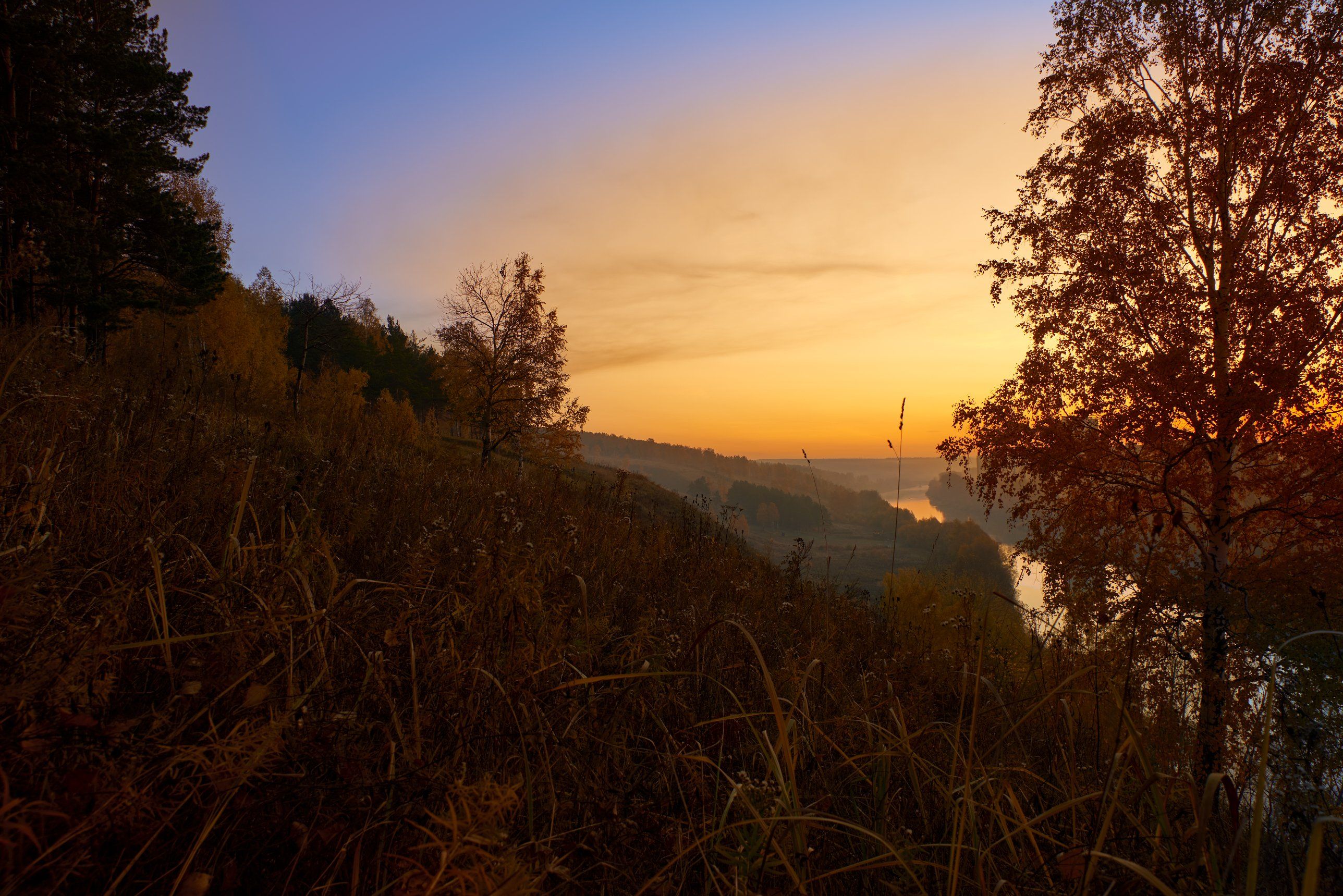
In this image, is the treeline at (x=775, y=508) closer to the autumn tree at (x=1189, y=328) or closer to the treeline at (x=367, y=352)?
the treeline at (x=367, y=352)

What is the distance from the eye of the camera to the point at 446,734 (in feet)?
5.98

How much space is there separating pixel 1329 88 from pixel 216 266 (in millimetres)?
26326

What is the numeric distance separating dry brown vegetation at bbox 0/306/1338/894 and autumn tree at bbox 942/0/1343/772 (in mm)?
5686

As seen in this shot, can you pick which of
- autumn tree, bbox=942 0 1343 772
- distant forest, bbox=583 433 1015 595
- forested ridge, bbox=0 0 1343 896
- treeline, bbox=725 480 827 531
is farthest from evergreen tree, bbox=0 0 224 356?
treeline, bbox=725 480 827 531

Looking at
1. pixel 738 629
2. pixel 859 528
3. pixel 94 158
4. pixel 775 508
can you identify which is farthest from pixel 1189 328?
pixel 859 528

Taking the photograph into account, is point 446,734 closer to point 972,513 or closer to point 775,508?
point 775,508

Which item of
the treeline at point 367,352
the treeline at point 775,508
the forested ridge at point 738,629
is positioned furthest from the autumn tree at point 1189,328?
the treeline at point 775,508

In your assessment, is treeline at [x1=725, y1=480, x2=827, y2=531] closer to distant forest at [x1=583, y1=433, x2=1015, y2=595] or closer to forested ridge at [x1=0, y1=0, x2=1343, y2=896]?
distant forest at [x1=583, y1=433, x2=1015, y2=595]

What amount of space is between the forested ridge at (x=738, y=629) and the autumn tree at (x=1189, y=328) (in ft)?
0.18

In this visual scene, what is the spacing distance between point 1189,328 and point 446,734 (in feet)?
35.1

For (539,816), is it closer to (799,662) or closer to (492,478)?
(799,662)

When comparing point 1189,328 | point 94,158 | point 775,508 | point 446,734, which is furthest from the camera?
point 775,508

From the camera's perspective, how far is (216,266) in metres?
18.7

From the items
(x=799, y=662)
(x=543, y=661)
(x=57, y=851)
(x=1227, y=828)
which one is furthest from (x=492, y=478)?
(x=1227, y=828)
